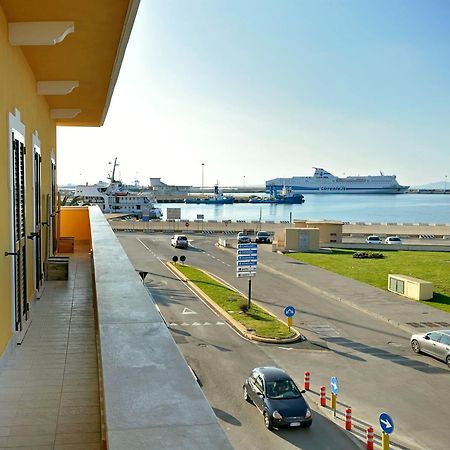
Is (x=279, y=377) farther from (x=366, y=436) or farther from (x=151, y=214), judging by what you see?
A: (x=151, y=214)

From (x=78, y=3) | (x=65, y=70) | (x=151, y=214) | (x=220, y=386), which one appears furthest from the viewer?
(x=151, y=214)

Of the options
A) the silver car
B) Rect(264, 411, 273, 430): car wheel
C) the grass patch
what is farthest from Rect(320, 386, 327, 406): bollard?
the silver car

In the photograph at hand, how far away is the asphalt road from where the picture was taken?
36.7 feet

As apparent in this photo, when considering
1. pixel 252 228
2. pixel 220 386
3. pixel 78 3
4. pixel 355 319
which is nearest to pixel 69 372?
pixel 78 3

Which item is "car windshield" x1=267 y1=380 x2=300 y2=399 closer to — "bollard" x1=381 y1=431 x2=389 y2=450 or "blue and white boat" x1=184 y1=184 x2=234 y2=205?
"bollard" x1=381 y1=431 x2=389 y2=450

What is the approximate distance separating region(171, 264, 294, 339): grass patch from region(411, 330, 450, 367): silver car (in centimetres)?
393

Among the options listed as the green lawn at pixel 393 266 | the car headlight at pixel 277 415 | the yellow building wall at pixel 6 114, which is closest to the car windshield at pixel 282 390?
the car headlight at pixel 277 415

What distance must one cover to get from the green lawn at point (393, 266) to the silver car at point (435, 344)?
6669mm

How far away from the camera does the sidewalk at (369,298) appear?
20750 mm

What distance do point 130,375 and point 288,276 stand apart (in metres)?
27.8

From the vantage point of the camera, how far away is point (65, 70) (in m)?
7.48

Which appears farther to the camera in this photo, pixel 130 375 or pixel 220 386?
pixel 220 386

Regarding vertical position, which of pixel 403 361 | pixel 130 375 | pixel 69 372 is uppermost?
pixel 130 375

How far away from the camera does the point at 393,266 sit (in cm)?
3416
